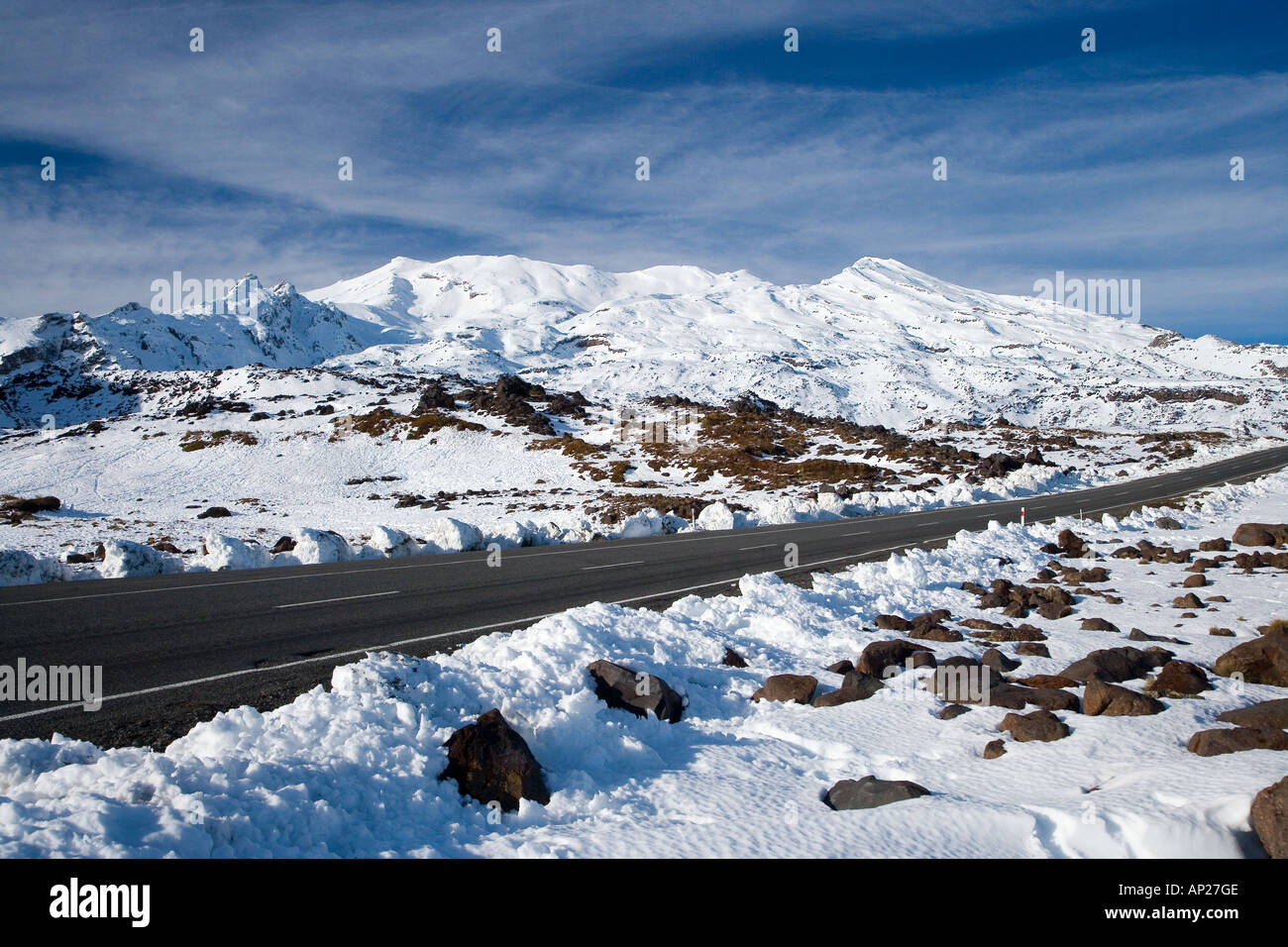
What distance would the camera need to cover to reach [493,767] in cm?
427

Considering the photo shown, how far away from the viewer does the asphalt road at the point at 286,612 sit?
5789mm

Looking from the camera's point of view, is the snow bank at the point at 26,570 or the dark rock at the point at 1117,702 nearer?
the dark rock at the point at 1117,702

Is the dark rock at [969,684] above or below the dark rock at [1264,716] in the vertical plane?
below

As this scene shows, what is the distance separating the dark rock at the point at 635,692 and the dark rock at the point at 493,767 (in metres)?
1.24

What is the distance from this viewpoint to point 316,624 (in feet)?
28.9

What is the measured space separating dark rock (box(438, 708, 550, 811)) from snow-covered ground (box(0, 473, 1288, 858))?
10cm

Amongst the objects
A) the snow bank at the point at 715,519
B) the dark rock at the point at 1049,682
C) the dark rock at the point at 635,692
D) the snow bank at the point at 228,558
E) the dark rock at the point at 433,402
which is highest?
the dark rock at the point at 433,402

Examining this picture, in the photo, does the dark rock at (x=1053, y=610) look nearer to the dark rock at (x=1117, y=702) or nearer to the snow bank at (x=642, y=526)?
the dark rock at (x=1117, y=702)

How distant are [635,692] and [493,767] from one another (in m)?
1.61

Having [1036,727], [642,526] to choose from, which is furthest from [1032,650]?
[642,526]

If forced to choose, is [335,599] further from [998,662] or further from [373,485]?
[373,485]

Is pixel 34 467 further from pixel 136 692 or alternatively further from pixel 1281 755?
pixel 1281 755

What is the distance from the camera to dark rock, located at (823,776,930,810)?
4.26m

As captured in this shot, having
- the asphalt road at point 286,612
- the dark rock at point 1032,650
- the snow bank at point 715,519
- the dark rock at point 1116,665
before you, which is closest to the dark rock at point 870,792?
the dark rock at point 1116,665
